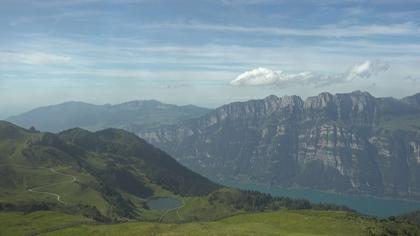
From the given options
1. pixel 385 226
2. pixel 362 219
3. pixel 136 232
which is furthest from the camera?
pixel 362 219

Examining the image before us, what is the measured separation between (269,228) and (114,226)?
57.6 m

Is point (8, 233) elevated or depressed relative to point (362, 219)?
depressed

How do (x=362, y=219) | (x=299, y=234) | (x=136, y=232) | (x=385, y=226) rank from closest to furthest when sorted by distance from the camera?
(x=299, y=234) < (x=136, y=232) < (x=385, y=226) < (x=362, y=219)

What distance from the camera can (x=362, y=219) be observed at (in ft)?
649

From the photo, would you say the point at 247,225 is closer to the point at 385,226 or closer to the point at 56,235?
the point at 385,226

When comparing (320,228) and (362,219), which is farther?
(362,219)

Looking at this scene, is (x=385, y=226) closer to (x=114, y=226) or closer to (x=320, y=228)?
(x=320, y=228)

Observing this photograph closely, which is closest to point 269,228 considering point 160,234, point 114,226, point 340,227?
point 340,227

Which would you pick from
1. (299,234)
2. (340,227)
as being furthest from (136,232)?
(340,227)

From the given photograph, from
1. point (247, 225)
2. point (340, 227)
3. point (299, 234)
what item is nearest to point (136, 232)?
point (247, 225)

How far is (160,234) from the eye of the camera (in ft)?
541

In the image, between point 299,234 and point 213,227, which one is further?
point 213,227

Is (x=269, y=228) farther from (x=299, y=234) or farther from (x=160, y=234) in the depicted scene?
(x=160, y=234)

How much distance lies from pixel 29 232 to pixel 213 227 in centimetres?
7199
